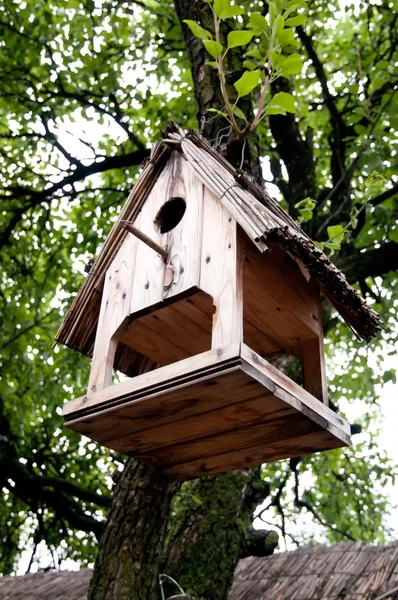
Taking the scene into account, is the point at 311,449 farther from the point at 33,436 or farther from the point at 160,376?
the point at 33,436

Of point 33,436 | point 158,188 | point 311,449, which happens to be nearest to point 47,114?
point 33,436

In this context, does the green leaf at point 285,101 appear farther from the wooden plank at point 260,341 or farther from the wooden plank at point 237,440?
the wooden plank at point 237,440

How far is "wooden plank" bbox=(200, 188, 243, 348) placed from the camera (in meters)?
2.21

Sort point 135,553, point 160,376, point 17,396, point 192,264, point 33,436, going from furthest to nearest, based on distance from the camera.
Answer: point 33,436 < point 17,396 < point 135,553 < point 192,264 < point 160,376

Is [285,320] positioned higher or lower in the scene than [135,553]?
higher

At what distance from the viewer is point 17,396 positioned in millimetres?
6691

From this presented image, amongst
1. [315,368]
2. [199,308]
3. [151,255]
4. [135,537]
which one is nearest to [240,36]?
[151,255]

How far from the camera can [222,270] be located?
93.9 inches

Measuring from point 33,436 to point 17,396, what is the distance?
62 cm

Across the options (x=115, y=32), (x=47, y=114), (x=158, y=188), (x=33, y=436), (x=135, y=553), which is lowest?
(x=135, y=553)

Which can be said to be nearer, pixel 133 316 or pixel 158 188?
pixel 133 316

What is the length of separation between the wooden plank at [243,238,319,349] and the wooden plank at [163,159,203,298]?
0.60ft

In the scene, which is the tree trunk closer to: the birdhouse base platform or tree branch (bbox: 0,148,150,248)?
the birdhouse base platform

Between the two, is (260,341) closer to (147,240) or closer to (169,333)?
(169,333)
